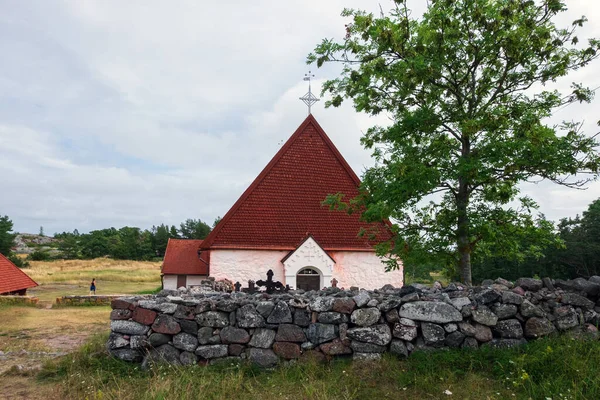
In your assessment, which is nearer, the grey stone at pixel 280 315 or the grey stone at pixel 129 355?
the grey stone at pixel 280 315

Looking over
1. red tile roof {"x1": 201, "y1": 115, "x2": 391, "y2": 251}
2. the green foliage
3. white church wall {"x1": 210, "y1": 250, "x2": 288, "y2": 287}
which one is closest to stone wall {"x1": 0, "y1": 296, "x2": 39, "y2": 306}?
red tile roof {"x1": 201, "y1": 115, "x2": 391, "y2": 251}

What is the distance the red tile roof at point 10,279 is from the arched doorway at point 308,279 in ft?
41.9

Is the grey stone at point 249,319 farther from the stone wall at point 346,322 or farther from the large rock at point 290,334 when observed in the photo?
the large rock at point 290,334

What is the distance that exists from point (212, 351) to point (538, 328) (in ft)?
15.3

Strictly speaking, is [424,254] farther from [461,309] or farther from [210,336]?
[210,336]

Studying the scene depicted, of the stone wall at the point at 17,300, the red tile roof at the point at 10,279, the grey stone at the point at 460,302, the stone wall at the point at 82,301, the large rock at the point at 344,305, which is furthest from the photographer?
the red tile roof at the point at 10,279

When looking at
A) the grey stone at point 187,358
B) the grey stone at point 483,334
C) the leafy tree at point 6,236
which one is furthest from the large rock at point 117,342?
the leafy tree at point 6,236

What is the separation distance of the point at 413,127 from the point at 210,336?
Answer: 17.2 ft

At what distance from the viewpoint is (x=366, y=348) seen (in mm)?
5688

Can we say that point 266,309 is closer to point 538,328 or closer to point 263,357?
point 263,357

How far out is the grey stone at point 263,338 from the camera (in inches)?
229

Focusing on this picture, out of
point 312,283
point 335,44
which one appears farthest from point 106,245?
point 335,44

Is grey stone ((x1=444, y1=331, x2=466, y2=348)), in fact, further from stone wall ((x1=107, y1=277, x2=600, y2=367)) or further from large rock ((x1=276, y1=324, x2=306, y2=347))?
large rock ((x1=276, y1=324, x2=306, y2=347))

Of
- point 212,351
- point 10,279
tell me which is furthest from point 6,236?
point 212,351
